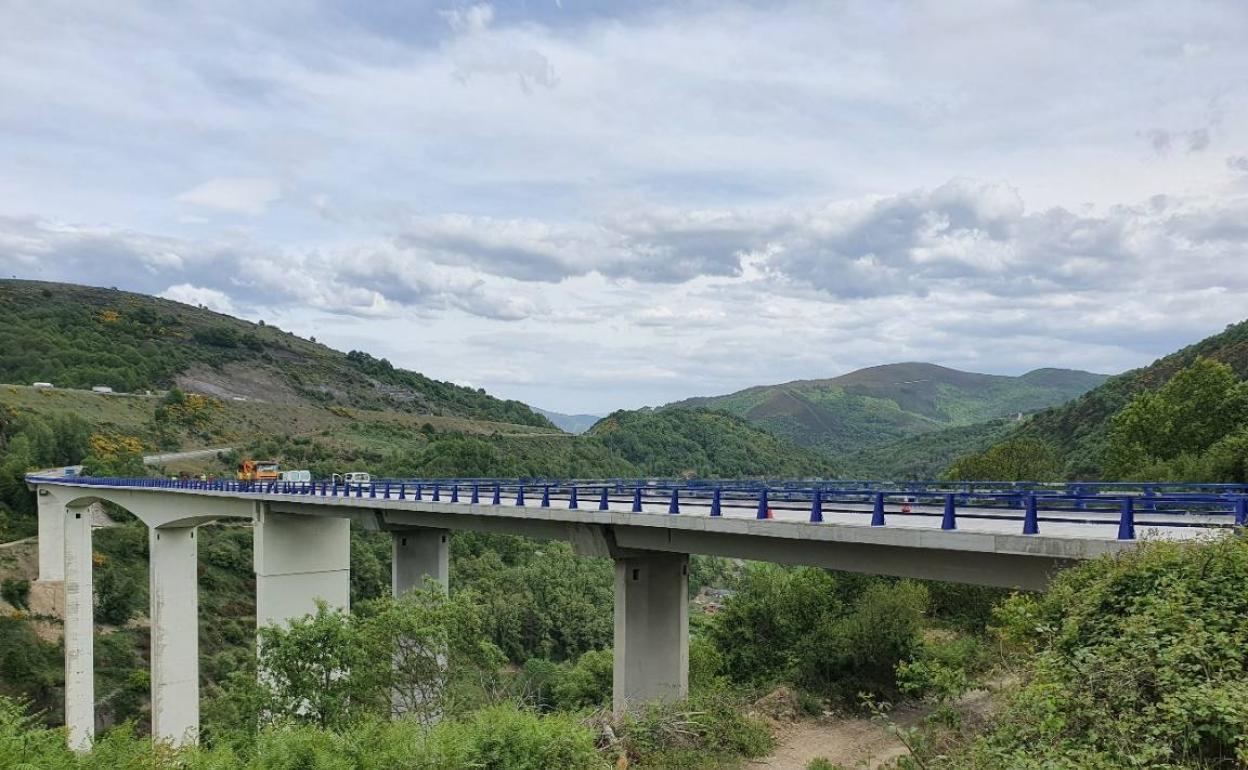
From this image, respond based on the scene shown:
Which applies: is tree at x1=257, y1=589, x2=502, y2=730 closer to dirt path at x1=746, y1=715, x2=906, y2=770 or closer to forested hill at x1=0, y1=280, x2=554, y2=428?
dirt path at x1=746, y1=715, x2=906, y2=770

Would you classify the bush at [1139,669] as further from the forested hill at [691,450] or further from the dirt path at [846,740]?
the forested hill at [691,450]

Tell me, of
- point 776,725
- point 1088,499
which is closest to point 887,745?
point 776,725

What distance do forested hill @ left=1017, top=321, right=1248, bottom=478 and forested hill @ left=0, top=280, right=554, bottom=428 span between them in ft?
382

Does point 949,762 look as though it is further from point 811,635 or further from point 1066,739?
point 811,635

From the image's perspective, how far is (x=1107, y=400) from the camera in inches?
3701

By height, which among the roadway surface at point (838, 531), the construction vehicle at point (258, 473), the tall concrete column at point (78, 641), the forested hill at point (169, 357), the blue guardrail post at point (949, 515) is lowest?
the tall concrete column at point (78, 641)

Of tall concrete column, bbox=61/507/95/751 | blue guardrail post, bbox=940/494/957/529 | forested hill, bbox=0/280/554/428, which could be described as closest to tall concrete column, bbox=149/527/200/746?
tall concrete column, bbox=61/507/95/751

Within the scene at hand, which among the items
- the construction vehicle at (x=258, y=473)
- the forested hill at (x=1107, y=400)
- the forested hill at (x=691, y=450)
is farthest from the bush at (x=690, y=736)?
the forested hill at (x=691, y=450)

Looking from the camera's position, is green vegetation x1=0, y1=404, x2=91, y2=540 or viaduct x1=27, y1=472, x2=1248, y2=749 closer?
viaduct x1=27, y1=472, x2=1248, y2=749

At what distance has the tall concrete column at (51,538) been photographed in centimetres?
5362

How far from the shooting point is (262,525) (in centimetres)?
3728

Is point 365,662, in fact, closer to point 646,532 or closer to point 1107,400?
point 646,532

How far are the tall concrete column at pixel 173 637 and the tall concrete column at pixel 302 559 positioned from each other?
29.3ft

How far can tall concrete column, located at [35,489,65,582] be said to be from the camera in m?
53.6
